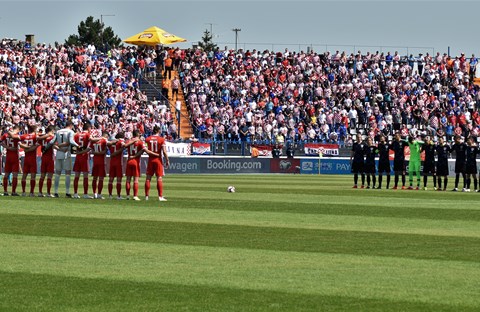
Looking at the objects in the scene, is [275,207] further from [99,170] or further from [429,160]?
[429,160]

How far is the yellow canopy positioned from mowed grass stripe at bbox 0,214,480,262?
140ft

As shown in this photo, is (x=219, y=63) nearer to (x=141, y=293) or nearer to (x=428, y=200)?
(x=428, y=200)

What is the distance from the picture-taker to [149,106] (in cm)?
6278

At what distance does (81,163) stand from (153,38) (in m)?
35.1

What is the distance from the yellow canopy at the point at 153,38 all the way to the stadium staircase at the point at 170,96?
2944 millimetres

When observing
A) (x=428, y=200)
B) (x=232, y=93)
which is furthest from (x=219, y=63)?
(x=428, y=200)

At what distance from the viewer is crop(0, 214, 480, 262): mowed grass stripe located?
17375 mm

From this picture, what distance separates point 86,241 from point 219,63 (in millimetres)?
51730

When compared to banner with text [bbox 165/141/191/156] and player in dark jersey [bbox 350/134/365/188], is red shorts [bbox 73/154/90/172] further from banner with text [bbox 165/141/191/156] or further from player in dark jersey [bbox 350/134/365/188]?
banner with text [bbox 165/141/191/156]

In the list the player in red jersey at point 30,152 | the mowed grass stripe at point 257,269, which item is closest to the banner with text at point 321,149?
the player in red jersey at point 30,152

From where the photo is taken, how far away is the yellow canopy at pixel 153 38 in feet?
213

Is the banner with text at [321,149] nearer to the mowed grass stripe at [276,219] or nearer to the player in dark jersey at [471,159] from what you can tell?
the player in dark jersey at [471,159]

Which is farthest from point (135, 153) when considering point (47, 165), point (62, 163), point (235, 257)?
point (235, 257)

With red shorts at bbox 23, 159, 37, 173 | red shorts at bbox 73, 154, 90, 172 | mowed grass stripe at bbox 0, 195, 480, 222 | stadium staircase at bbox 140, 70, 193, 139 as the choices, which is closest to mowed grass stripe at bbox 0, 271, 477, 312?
mowed grass stripe at bbox 0, 195, 480, 222
